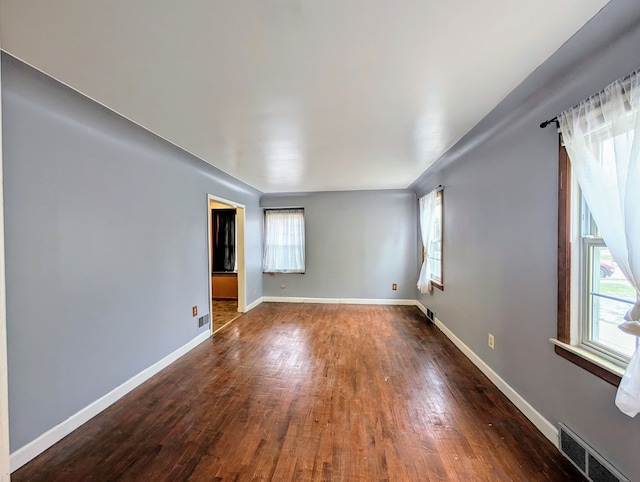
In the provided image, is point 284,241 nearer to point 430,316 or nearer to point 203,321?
point 203,321

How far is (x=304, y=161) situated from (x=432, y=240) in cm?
240

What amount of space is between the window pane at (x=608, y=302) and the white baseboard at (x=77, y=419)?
3.31 meters

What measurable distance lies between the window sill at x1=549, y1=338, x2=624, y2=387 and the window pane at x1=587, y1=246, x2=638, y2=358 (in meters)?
0.08

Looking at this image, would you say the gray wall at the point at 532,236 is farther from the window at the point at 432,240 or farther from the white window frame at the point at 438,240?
the window at the point at 432,240

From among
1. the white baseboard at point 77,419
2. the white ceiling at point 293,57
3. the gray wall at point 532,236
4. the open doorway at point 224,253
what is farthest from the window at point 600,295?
the open doorway at point 224,253

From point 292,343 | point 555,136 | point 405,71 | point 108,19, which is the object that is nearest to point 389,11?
point 405,71

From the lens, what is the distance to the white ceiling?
43.9 inches

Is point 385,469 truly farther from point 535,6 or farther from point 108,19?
point 108,19

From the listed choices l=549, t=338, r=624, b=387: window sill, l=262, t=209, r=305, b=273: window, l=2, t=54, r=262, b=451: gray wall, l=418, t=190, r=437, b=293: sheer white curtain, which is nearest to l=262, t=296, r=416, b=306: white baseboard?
l=262, t=209, r=305, b=273: window

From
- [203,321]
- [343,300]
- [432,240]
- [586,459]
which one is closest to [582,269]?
[586,459]

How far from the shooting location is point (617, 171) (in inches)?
48.9

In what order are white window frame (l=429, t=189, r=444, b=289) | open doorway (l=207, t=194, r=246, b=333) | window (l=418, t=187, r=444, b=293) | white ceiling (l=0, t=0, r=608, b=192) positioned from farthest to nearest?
1. open doorway (l=207, t=194, r=246, b=333)
2. window (l=418, t=187, r=444, b=293)
3. white window frame (l=429, t=189, r=444, b=289)
4. white ceiling (l=0, t=0, r=608, b=192)

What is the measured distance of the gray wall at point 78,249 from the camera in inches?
62.3

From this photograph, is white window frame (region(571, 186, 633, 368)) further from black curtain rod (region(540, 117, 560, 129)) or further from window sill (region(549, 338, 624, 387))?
black curtain rod (region(540, 117, 560, 129))
